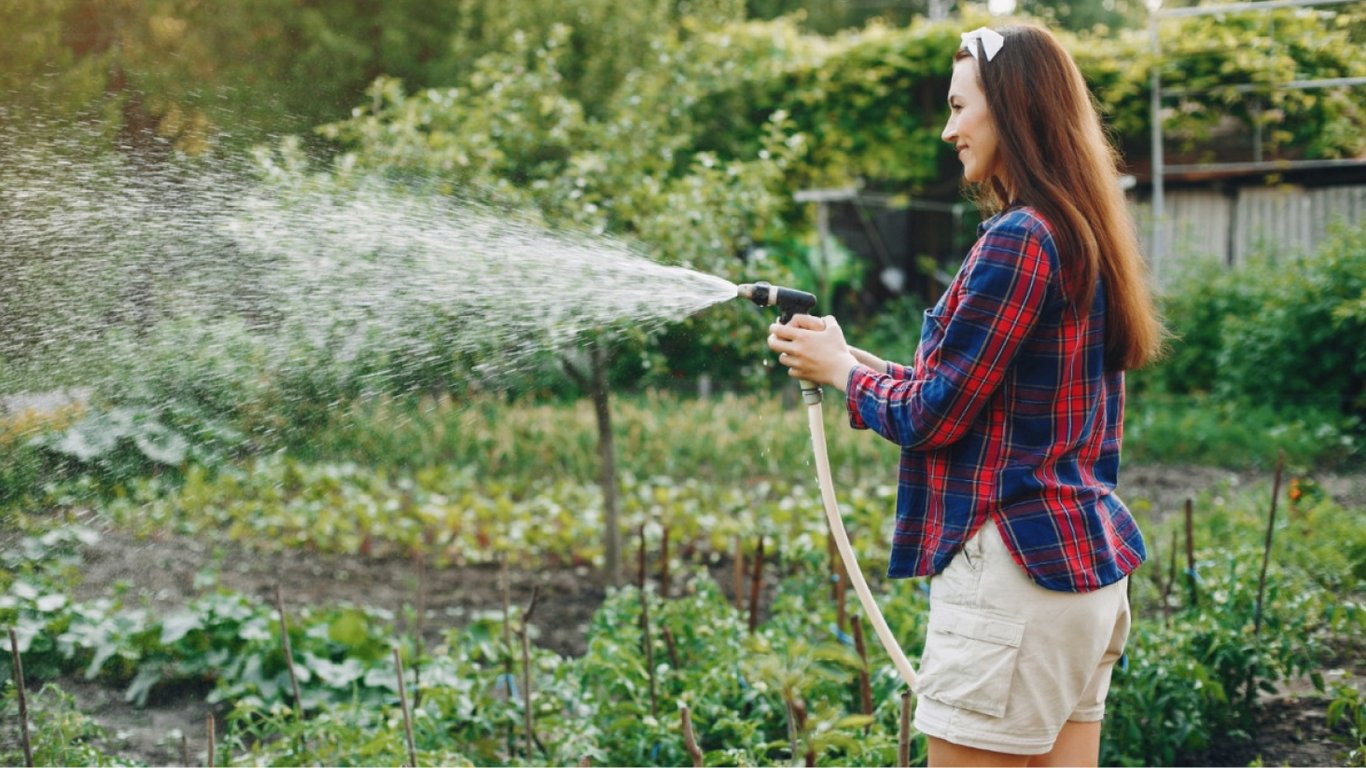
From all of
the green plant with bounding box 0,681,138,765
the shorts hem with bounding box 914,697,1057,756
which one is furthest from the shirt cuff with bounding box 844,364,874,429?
the green plant with bounding box 0,681,138,765

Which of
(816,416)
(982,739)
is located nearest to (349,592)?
(816,416)

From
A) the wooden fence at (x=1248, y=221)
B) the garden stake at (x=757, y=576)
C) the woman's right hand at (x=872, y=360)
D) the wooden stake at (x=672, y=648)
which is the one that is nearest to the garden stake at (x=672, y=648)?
the wooden stake at (x=672, y=648)

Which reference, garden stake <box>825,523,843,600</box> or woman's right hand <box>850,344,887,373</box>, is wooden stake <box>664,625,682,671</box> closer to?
garden stake <box>825,523,843,600</box>

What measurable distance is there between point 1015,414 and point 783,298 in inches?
18.6

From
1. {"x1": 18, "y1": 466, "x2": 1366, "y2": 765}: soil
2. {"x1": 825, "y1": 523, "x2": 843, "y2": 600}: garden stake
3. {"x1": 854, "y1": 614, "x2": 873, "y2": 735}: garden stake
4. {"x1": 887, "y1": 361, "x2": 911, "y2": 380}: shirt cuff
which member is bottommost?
{"x1": 18, "y1": 466, "x2": 1366, "y2": 765}: soil

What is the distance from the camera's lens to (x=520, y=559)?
552 centimetres

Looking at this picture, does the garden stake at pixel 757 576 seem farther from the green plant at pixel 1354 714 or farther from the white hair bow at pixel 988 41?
the white hair bow at pixel 988 41

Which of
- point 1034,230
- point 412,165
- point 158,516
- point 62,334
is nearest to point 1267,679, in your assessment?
point 1034,230

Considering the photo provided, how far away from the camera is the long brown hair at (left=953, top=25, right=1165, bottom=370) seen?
180 centimetres

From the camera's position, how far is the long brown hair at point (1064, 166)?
1.80 m

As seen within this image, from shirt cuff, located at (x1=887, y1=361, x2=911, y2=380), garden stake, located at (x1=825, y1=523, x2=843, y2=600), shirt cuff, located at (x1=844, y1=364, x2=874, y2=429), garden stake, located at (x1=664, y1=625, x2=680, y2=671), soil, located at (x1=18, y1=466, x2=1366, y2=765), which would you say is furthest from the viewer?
garden stake, located at (x1=825, y1=523, x2=843, y2=600)

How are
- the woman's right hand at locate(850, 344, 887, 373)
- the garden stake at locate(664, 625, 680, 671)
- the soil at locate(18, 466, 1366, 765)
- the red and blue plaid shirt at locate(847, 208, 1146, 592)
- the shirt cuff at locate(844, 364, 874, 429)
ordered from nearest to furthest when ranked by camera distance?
the red and blue plaid shirt at locate(847, 208, 1146, 592) < the shirt cuff at locate(844, 364, 874, 429) < the woman's right hand at locate(850, 344, 887, 373) < the garden stake at locate(664, 625, 680, 671) < the soil at locate(18, 466, 1366, 765)

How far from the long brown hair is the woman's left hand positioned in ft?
1.20

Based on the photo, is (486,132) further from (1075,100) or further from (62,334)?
(1075,100)
